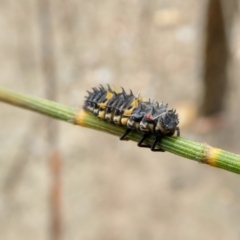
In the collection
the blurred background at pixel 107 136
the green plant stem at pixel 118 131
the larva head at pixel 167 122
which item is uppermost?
the blurred background at pixel 107 136

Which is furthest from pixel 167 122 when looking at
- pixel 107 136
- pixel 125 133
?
pixel 107 136

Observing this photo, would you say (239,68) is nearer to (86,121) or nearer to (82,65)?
(82,65)

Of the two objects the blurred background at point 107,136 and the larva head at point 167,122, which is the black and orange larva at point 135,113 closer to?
the larva head at point 167,122

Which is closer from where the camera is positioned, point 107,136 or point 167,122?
point 167,122

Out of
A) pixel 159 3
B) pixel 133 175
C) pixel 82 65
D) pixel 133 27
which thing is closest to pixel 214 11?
pixel 159 3

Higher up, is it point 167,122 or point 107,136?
point 107,136

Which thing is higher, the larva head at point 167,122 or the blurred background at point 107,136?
the blurred background at point 107,136

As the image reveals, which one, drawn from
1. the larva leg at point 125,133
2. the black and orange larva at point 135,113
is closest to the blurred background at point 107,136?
the black and orange larva at point 135,113

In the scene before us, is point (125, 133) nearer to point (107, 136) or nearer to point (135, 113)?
point (135, 113)
